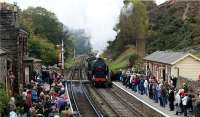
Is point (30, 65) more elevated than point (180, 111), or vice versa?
point (30, 65)

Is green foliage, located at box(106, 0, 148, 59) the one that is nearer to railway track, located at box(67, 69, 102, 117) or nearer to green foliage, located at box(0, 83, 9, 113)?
railway track, located at box(67, 69, 102, 117)

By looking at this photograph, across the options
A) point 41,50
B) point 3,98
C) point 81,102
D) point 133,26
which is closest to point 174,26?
point 133,26

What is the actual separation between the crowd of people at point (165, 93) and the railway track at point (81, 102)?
338 cm

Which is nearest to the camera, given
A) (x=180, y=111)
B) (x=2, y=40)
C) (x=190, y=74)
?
(x=180, y=111)

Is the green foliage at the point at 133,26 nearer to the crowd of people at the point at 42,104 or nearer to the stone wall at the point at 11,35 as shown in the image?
the stone wall at the point at 11,35

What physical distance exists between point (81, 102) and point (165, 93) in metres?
10.2

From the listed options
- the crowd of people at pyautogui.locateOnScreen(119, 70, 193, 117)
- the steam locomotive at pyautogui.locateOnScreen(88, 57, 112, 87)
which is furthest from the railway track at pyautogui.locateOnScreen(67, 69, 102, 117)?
the crowd of people at pyautogui.locateOnScreen(119, 70, 193, 117)

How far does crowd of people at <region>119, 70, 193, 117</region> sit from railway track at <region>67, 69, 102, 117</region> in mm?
3382

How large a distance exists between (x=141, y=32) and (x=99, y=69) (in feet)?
Answer: 106

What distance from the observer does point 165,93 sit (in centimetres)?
2841

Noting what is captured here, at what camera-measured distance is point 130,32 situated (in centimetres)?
8231

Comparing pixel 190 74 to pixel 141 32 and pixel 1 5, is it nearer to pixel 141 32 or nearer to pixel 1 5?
pixel 1 5

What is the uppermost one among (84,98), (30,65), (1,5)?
(1,5)

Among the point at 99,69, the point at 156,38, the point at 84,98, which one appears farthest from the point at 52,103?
the point at 156,38
